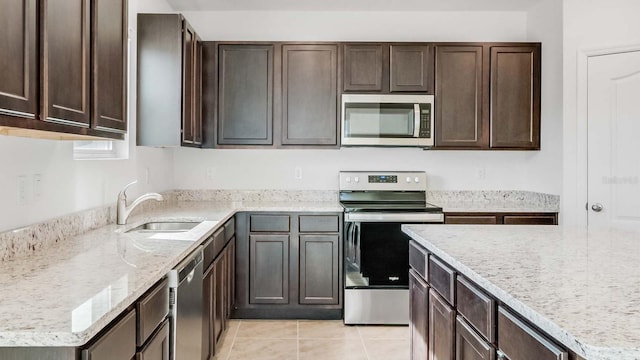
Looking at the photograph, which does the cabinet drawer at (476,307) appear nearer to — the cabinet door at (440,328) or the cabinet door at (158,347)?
the cabinet door at (440,328)

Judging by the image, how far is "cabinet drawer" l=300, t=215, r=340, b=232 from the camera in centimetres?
344

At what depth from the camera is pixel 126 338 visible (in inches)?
48.4

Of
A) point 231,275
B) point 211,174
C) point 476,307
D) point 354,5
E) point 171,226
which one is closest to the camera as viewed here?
point 476,307

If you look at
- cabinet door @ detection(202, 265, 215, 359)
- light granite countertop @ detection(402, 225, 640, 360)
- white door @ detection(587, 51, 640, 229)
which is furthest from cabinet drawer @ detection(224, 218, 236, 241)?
white door @ detection(587, 51, 640, 229)

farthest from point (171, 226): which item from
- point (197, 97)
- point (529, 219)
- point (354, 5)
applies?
point (529, 219)

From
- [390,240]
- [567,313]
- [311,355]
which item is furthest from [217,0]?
[567,313]

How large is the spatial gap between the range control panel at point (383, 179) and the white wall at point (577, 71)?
134cm

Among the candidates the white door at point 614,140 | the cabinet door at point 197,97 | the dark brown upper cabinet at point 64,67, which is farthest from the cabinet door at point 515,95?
the dark brown upper cabinet at point 64,67

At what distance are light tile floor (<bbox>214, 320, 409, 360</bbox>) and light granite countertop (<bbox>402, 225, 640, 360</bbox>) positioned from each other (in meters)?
1.15

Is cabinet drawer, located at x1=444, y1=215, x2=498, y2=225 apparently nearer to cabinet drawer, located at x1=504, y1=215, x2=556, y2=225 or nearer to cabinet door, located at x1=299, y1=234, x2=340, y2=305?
cabinet drawer, located at x1=504, y1=215, x2=556, y2=225

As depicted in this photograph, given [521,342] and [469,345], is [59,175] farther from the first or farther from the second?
[521,342]

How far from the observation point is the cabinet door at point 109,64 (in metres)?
1.66

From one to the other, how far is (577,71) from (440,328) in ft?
8.56

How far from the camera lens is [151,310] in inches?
56.7
